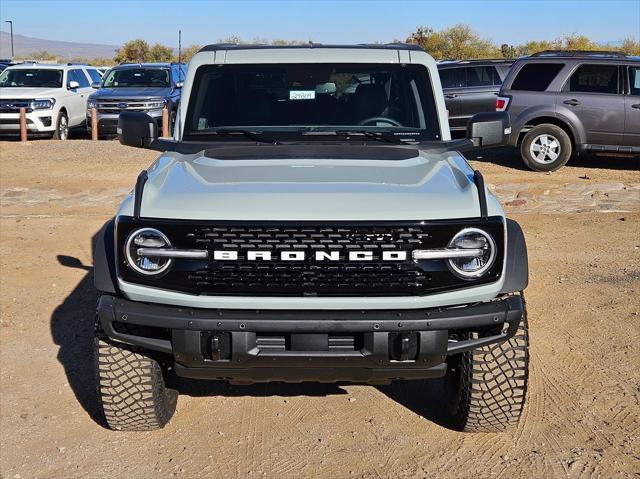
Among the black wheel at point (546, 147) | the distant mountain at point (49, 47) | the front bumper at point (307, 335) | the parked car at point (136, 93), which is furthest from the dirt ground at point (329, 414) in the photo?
the distant mountain at point (49, 47)

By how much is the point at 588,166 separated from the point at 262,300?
39.0 feet

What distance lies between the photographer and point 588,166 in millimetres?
14555

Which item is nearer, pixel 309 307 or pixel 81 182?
pixel 309 307

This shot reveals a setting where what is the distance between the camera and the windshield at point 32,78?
1948 cm

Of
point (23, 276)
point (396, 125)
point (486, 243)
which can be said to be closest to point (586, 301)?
point (396, 125)

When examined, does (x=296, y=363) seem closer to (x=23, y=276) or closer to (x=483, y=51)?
(x=23, y=276)

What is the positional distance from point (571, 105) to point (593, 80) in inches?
21.0

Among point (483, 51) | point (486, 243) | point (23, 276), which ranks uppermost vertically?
point (483, 51)

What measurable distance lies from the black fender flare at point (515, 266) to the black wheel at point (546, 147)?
396 inches

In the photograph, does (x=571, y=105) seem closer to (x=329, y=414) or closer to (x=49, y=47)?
(x=329, y=414)

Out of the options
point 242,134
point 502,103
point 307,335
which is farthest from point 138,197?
point 502,103

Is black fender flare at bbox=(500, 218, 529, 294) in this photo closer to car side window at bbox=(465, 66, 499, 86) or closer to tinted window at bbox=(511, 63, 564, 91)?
tinted window at bbox=(511, 63, 564, 91)

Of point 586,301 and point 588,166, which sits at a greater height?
point 588,166

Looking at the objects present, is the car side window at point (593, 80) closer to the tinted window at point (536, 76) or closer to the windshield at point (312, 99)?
the tinted window at point (536, 76)
